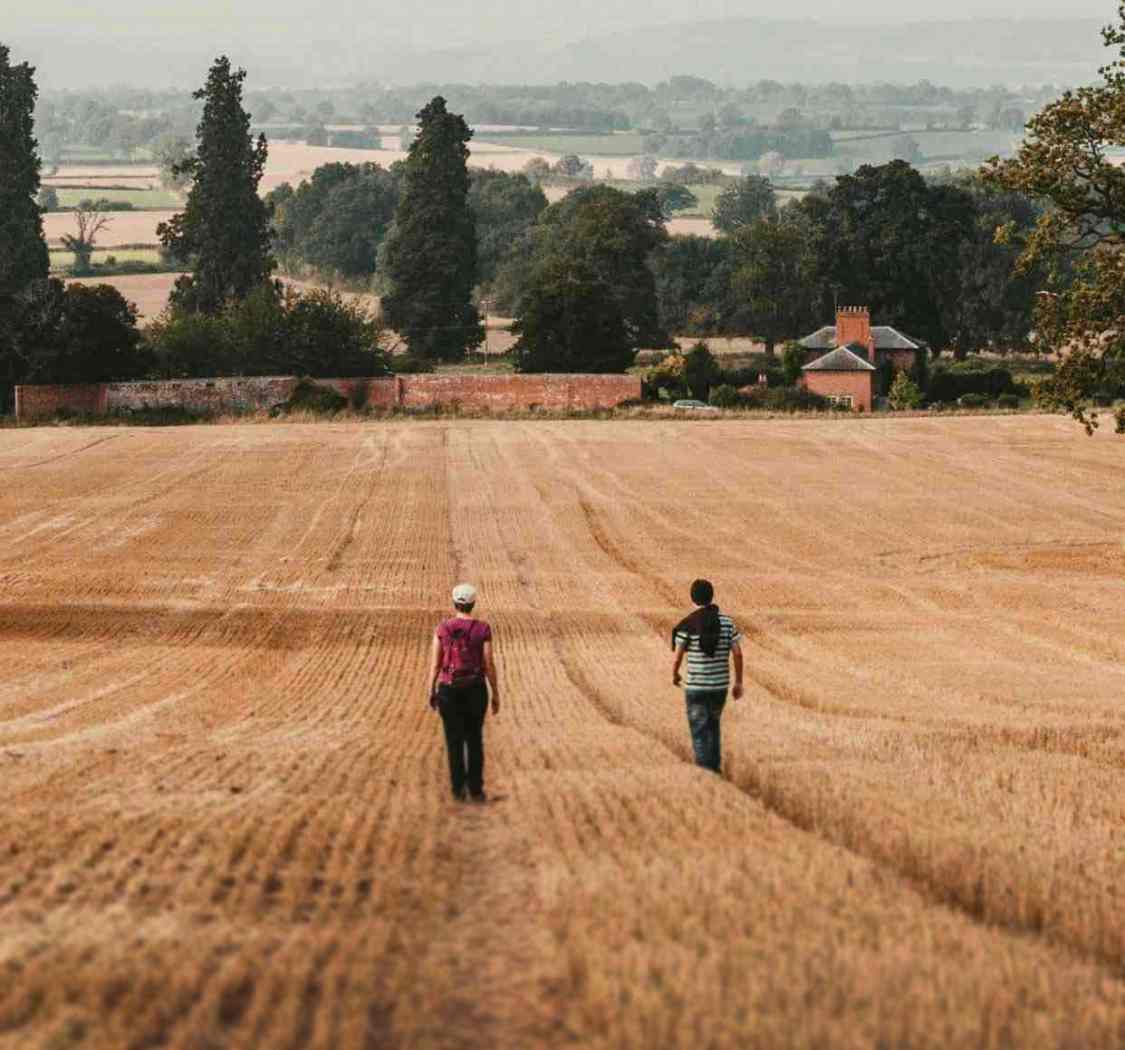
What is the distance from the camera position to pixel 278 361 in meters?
101

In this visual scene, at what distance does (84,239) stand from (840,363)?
3638 inches

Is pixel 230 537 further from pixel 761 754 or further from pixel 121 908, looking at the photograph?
pixel 121 908

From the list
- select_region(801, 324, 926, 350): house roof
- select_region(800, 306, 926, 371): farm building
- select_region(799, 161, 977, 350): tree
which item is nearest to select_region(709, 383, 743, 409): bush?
select_region(800, 306, 926, 371): farm building

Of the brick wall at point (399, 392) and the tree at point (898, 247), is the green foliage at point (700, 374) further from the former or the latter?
the tree at point (898, 247)

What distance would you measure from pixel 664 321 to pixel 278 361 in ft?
205

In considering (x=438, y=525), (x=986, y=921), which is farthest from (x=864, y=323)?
(x=986, y=921)

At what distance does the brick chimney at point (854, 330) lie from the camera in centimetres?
11100

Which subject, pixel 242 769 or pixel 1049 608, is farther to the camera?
pixel 1049 608

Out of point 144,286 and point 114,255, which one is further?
point 114,255

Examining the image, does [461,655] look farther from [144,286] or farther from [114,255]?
[114,255]

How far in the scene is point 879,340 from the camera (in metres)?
115

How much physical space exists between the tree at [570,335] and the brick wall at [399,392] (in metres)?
6.44

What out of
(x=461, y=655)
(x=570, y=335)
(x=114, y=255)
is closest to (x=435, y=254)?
(x=570, y=335)

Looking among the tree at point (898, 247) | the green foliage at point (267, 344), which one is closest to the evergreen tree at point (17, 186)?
the green foliage at point (267, 344)
